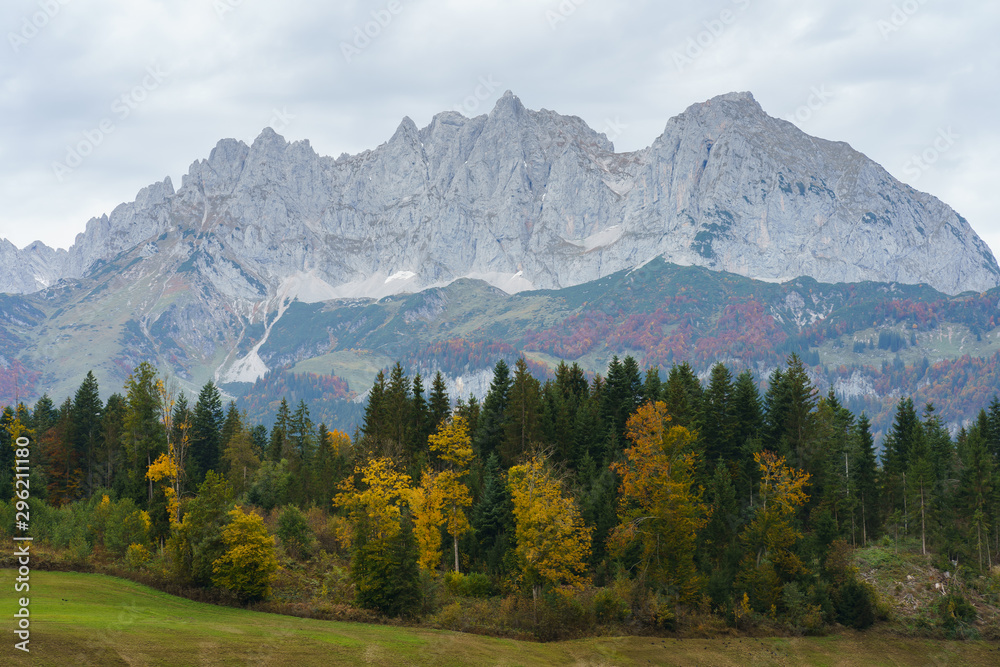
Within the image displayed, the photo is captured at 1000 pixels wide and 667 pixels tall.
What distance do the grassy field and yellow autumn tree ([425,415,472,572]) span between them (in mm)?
19073

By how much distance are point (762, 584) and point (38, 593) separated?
192ft

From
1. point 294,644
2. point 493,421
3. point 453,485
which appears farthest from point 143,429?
point 294,644

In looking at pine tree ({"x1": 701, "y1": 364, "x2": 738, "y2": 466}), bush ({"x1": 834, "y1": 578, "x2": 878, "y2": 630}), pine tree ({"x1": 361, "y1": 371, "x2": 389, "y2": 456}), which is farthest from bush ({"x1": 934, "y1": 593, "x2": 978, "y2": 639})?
pine tree ({"x1": 361, "y1": 371, "x2": 389, "y2": 456})

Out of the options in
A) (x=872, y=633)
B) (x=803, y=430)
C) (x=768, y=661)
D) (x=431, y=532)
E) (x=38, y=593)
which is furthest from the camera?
(x=803, y=430)

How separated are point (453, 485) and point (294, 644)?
29.1 meters

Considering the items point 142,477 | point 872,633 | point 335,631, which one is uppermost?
point 142,477

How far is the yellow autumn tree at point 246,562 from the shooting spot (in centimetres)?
6406

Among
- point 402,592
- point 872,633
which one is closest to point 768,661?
point 872,633

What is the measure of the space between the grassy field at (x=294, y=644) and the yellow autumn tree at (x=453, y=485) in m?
19.1

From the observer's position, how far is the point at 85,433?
115 metres

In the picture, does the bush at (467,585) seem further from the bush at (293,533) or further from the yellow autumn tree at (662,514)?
the bush at (293,533)

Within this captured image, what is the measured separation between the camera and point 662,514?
232 feet

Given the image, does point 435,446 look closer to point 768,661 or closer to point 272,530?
point 272,530

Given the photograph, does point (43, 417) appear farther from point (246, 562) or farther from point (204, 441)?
point (246, 562)
